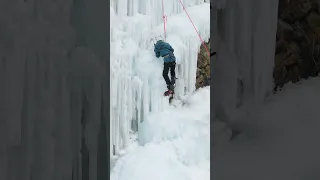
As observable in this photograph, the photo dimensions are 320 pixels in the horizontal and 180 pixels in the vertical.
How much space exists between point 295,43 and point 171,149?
252 centimetres

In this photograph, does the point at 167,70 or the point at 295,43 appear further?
the point at 167,70

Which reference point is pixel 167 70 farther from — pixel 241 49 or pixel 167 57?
pixel 241 49

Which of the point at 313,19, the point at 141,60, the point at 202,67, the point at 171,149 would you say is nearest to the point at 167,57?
the point at 141,60

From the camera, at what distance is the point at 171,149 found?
313 cm

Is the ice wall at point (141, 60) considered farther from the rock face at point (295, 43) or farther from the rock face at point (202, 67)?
the rock face at point (295, 43)

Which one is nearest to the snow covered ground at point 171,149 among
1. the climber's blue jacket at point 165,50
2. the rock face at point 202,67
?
the rock face at point 202,67

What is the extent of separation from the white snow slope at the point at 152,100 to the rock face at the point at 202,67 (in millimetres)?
98
